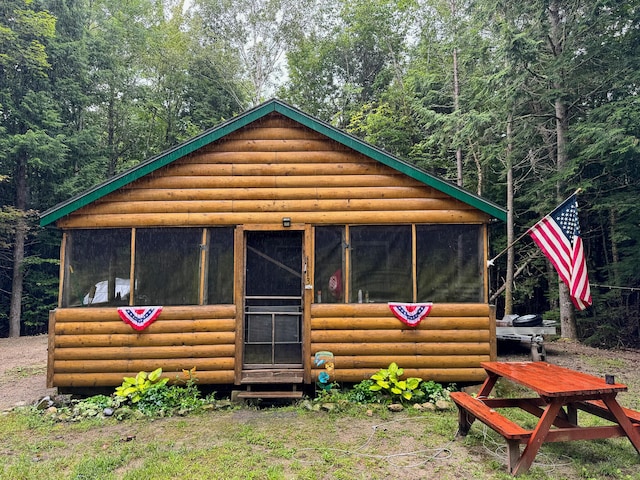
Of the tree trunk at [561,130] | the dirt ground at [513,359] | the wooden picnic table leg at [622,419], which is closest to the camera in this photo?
the wooden picnic table leg at [622,419]

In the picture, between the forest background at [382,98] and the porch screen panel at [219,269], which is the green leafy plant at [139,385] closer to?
the porch screen panel at [219,269]

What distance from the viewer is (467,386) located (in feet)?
19.7

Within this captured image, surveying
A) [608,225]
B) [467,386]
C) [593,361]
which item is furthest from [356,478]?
[608,225]

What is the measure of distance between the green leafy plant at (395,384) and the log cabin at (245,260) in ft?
0.54

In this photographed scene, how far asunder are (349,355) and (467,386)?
6.21 feet

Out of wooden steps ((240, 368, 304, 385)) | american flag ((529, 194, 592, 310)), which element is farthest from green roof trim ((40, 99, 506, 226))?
wooden steps ((240, 368, 304, 385))

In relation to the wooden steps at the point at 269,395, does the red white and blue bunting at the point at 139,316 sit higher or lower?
higher

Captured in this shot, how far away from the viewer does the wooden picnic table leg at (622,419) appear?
368 centimetres

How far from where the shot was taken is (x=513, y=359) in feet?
28.1

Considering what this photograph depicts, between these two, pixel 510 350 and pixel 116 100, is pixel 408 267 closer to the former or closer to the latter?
pixel 510 350

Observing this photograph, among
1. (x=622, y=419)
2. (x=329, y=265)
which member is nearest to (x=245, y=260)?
(x=329, y=265)

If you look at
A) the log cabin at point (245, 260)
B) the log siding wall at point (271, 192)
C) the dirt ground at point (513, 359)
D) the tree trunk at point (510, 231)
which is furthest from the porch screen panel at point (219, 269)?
the tree trunk at point (510, 231)

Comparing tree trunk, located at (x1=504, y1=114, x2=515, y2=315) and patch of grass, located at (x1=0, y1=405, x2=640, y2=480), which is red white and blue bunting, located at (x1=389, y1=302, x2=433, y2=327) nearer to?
patch of grass, located at (x1=0, y1=405, x2=640, y2=480)

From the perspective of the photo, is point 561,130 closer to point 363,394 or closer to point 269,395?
point 363,394
